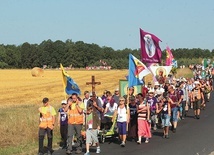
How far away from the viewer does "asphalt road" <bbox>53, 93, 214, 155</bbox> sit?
11.9m

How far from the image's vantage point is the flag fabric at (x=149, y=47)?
17000 millimetres

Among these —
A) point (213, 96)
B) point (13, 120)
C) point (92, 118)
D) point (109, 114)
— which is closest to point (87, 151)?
point (92, 118)

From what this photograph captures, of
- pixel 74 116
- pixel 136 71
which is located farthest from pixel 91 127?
pixel 136 71

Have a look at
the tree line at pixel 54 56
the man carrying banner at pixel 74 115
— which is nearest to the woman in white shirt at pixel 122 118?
the man carrying banner at pixel 74 115

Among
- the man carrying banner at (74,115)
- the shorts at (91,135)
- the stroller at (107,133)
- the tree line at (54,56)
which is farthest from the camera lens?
the tree line at (54,56)

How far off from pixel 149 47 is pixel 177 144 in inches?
207

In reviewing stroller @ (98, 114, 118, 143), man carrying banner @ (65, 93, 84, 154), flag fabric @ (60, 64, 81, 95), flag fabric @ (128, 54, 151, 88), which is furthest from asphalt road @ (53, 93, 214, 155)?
flag fabric @ (128, 54, 151, 88)

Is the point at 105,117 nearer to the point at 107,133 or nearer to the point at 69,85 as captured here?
the point at 107,133

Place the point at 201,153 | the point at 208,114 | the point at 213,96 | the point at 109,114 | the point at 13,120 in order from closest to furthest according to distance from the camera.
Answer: the point at 201,153, the point at 109,114, the point at 13,120, the point at 208,114, the point at 213,96

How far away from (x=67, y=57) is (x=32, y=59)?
406 inches

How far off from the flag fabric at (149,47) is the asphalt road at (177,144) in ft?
9.27

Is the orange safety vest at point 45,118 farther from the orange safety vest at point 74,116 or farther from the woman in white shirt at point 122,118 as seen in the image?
the woman in white shirt at point 122,118

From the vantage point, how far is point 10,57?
126 metres

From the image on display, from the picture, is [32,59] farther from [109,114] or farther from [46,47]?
[109,114]
